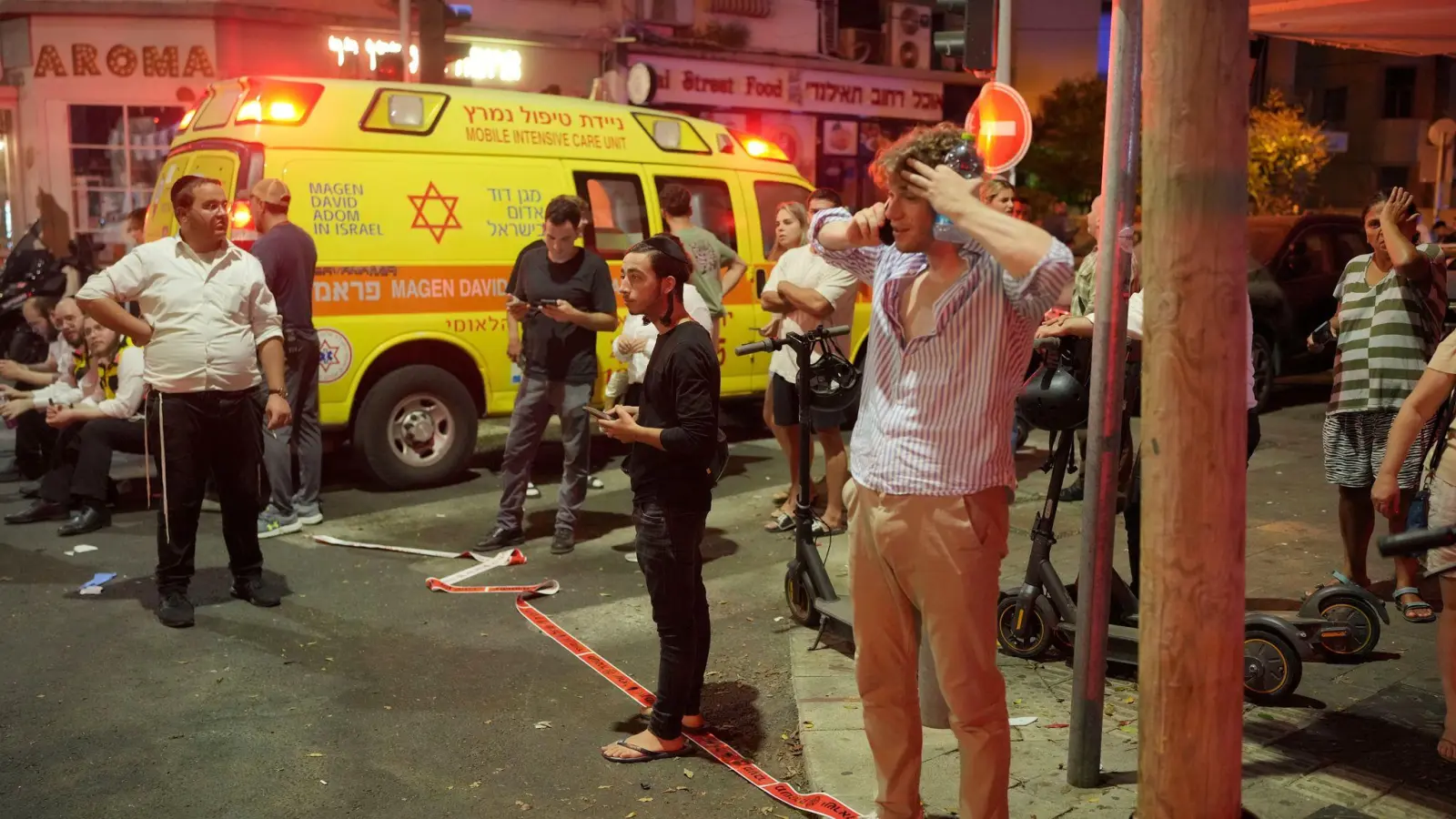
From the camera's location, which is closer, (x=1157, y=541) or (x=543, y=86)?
(x=1157, y=541)

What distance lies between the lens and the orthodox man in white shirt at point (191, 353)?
6.16 meters

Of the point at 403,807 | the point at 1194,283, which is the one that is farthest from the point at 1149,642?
the point at 403,807

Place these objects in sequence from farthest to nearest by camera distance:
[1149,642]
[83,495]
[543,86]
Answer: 1. [543,86]
2. [83,495]
3. [1149,642]

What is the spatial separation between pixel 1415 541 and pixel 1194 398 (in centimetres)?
58

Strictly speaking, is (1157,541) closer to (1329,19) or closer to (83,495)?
(1329,19)

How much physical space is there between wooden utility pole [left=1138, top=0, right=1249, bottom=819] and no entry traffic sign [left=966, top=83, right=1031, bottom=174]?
12.4ft

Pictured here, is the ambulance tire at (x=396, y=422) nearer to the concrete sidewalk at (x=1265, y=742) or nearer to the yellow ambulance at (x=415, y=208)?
the yellow ambulance at (x=415, y=208)

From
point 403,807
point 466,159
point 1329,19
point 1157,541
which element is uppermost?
point 1329,19

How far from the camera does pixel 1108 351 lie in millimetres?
3980

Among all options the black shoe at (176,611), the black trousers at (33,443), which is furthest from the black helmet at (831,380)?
the black trousers at (33,443)

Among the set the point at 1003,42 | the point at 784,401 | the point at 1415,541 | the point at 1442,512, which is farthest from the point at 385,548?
the point at 1415,541

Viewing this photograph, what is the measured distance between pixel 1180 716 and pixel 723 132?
322 inches

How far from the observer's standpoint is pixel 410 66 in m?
20.0

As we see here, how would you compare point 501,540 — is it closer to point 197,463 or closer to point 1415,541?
point 197,463
